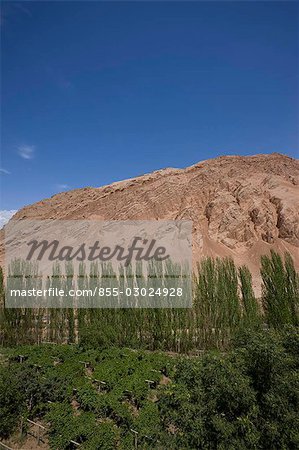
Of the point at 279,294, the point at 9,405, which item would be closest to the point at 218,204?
the point at 279,294

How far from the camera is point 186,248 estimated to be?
38.8 meters

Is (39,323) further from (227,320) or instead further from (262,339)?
(262,339)

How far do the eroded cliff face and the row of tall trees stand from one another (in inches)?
795

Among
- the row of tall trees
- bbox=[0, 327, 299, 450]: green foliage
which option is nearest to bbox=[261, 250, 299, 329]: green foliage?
the row of tall trees

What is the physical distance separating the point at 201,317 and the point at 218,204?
97.0 ft

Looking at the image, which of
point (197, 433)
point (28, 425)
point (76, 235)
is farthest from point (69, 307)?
Result: point (76, 235)

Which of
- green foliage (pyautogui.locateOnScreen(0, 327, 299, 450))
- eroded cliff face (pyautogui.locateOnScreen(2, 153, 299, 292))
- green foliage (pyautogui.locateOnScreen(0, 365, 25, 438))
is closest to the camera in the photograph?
green foliage (pyautogui.locateOnScreen(0, 327, 299, 450))

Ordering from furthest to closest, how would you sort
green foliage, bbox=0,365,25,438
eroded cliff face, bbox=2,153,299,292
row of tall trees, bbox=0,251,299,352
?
eroded cliff face, bbox=2,153,299,292 → row of tall trees, bbox=0,251,299,352 → green foliage, bbox=0,365,25,438

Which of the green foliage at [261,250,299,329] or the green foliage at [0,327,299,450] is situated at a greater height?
the green foliage at [261,250,299,329]

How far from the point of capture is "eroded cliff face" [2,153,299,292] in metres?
40.0

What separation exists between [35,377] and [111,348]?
4.63 metres

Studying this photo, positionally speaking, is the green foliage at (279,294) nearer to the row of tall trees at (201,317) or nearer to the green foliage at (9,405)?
the row of tall trees at (201,317)

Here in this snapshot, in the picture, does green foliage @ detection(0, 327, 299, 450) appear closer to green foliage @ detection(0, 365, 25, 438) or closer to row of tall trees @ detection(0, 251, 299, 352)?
green foliage @ detection(0, 365, 25, 438)

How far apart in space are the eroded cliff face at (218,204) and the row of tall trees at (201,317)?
66.2ft
